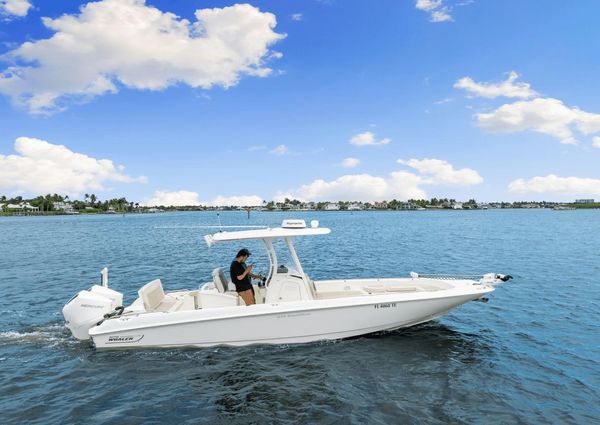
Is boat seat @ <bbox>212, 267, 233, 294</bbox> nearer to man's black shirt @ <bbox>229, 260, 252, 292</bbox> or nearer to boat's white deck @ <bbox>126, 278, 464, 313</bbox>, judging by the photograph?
boat's white deck @ <bbox>126, 278, 464, 313</bbox>

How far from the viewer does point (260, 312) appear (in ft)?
30.7

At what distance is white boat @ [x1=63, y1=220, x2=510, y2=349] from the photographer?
9.38m

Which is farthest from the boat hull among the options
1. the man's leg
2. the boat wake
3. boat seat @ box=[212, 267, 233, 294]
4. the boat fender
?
the boat wake

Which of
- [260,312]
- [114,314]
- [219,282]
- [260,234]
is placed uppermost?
[260,234]

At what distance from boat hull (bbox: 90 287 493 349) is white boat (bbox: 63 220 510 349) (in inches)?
0.9

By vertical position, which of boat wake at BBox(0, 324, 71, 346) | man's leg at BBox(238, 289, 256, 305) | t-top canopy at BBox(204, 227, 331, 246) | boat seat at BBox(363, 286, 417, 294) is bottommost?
boat wake at BBox(0, 324, 71, 346)

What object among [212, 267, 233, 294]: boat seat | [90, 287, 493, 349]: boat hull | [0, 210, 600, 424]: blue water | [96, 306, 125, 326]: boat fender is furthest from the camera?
[212, 267, 233, 294]: boat seat

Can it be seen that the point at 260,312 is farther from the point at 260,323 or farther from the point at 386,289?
the point at 386,289

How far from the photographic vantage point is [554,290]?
55.3 ft

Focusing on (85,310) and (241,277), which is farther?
(241,277)

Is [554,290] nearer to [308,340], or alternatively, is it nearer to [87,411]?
[308,340]

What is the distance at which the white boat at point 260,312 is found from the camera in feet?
30.8

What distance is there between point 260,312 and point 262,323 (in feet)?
1.14

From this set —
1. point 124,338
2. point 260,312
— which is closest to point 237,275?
point 260,312
